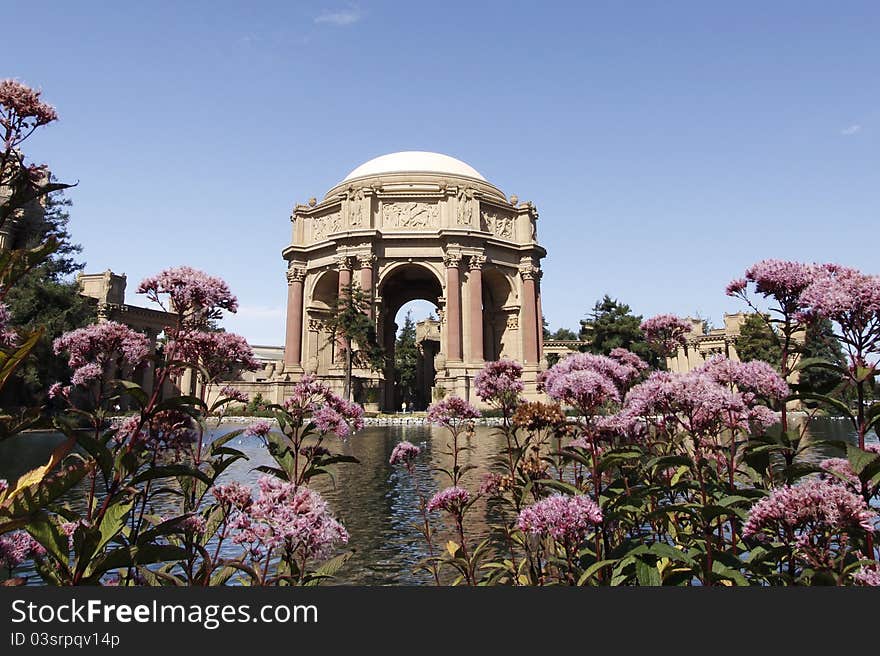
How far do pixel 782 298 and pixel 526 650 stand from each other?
4012mm

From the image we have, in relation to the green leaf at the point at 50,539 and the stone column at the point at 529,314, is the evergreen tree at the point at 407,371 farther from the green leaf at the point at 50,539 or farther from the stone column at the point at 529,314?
the green leaf at the point at 50,539

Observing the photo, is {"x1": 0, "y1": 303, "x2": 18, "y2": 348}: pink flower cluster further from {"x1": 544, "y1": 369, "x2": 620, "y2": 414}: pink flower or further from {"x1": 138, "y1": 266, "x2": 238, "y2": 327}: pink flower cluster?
Answer: {"x1": 544, "y1": 369, "x2": 620, "y2": 414}: pink flower

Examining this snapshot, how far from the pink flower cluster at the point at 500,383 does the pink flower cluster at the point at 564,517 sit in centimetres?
286

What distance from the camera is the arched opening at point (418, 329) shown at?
2035 inches

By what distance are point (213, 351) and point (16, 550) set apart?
2066mm

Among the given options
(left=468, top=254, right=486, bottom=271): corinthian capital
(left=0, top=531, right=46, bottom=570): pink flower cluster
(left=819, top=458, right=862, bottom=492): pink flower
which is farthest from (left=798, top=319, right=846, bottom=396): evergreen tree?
(left=468, top=254, right=486, bottom=271): corinthian capital

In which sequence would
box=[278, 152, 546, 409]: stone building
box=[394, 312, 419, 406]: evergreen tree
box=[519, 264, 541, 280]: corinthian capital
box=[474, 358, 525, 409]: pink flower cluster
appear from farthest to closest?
1. box=[394, 312, 419, 406]: evergreen tree
2. box=[519, 264, 541, 280]: corinthian capital
3. box=[278, 152, 546, 409]: stone building
4. box=[474, 358, 525, 409]: pink flower cluster

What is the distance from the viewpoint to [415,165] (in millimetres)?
54344

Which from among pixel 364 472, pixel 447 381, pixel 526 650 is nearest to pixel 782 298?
pixel 526 650

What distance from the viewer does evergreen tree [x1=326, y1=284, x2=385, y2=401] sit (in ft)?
137

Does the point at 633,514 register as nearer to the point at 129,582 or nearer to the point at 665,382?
the point at 665,382

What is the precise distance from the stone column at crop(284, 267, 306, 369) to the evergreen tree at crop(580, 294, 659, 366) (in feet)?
92.9

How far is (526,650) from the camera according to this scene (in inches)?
110

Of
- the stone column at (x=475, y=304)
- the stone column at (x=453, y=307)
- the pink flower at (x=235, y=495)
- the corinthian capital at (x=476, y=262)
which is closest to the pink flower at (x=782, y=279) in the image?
the pink flower at (x=235, y=495)
